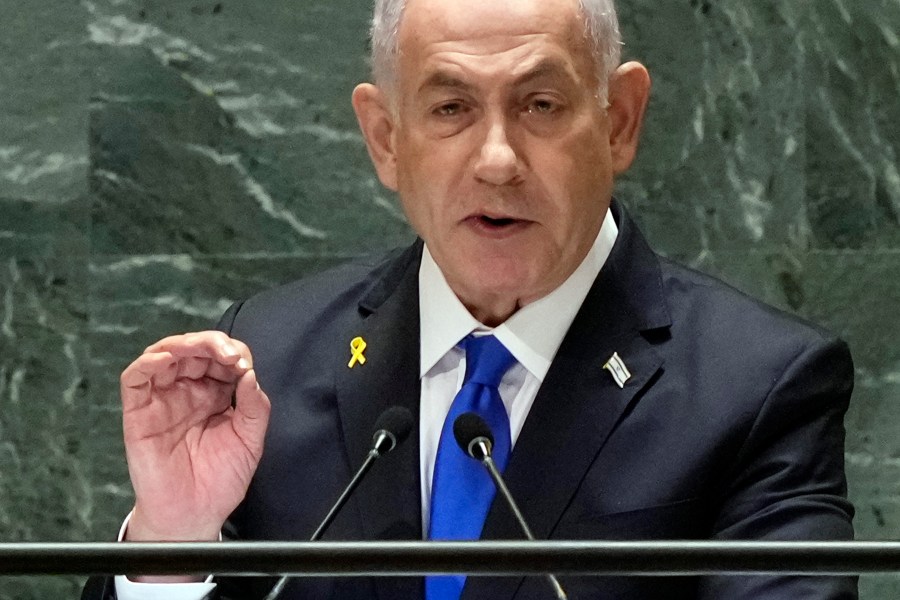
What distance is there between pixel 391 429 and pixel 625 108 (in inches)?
30.2

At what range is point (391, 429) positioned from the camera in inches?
68.2

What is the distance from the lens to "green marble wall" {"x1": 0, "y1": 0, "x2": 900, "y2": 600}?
9.90 feet

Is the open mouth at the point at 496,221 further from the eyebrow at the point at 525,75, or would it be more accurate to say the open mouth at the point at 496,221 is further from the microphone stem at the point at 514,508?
the microphone stem at the point at 514,508

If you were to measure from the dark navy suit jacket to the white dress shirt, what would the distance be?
0.02 m

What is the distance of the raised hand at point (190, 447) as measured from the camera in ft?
6.55

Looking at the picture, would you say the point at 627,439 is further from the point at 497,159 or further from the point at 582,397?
the point at 497,159

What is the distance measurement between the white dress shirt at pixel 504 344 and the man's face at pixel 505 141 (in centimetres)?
5

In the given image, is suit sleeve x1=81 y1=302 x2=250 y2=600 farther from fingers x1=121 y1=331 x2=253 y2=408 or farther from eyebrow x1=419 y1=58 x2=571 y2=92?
eyebrow x1=419 y1=58 x2=571 y2=92

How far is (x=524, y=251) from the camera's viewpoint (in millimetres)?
2107

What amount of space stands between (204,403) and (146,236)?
1.13m

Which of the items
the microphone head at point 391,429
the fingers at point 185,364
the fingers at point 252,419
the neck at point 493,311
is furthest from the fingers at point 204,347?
the neck at point 493,311

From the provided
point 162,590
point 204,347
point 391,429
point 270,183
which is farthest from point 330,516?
point 270,183

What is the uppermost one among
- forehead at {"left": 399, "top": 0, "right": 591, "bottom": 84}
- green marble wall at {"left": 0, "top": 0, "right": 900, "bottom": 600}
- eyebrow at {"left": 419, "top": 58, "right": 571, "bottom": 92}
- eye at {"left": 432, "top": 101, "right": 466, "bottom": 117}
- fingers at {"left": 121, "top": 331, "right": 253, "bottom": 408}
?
forehead at {"left": 399, "top": 0, "right": 591, "bottom": 84}

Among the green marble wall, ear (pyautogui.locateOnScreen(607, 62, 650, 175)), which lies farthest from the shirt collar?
the green marble wall
